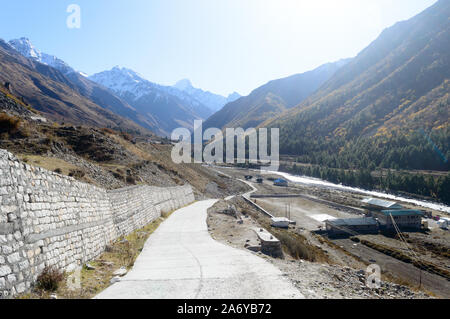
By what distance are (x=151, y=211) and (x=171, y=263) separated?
1203 centimetres

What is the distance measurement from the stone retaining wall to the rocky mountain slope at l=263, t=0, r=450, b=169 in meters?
88.9

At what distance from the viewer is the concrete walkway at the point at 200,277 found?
6.03 meters

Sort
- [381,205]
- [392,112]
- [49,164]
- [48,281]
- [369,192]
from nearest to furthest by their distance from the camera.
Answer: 1. [48,281]
2. [49,164]
3. [381,205]
4. [369,192]
5. [392,112]

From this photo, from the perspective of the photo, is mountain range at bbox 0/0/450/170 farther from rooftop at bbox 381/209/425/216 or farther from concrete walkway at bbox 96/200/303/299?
concrete walkway at bbox 96/200/303/299

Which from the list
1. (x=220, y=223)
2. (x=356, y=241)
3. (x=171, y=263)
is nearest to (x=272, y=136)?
(x=356, y=241)

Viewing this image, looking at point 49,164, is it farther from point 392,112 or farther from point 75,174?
point 392,112

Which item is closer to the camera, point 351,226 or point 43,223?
point 43,223

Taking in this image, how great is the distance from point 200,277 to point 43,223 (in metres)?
4.34

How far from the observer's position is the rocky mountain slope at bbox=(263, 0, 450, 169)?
90.1m

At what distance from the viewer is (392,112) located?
131375mm

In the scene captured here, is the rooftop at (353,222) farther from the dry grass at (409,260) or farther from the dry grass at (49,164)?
the dry grass at (49,164)

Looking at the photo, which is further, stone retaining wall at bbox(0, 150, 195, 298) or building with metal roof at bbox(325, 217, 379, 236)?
building with metal roof at bbox(325, 217, 379, 236)

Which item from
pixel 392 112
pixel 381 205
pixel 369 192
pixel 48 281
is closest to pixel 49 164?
pixel 48 281

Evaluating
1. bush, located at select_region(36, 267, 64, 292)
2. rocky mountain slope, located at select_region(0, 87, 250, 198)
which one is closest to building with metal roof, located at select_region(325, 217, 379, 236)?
rocky mountain slope, located at select_region(0, 87, 250, 198)
